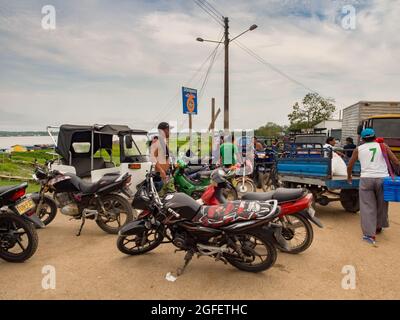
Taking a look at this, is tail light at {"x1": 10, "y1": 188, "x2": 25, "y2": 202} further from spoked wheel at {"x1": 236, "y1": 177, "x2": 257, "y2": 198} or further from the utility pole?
the utility pole

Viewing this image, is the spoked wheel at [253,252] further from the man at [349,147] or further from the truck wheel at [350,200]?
the man at [349,147]

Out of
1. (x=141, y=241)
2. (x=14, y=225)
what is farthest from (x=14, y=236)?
(x=141, y=241)

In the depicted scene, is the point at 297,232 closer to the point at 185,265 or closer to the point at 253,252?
the point at 253,252

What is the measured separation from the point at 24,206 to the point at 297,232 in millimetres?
3724

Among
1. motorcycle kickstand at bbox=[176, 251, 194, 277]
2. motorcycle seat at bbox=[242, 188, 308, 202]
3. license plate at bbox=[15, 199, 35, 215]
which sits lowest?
motorcycle kickstand at bbox=[176, 251, 194, 277]

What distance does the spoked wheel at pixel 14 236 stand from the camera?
148 inches

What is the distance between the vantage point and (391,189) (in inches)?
173

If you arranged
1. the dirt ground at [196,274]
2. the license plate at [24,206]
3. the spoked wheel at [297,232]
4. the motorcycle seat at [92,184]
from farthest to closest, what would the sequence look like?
the motorcycle seat at [92,184], the spoked wheel at [297,232], the license plate at [24,206], the dirt ground at [196,274]

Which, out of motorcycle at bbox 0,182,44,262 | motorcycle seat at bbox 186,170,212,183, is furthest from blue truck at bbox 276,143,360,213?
motorcycle at bbox 0,182,44,262

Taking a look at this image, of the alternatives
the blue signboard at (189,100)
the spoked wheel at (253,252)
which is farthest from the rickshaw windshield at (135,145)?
the spoked wheel at (253,252)

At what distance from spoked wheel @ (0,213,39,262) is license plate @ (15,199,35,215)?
0.29ft

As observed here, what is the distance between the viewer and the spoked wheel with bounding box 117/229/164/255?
3.90m

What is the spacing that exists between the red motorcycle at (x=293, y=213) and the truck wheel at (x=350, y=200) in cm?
244
